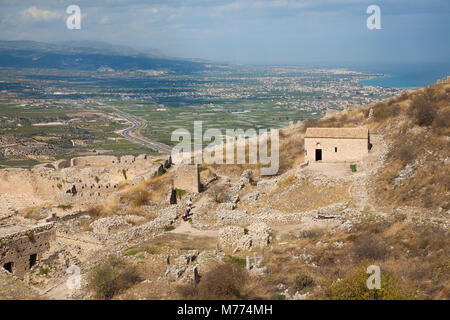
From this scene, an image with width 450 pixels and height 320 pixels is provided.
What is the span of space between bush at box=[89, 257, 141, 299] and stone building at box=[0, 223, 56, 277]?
15.7 ft

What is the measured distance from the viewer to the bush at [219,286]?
1091cm

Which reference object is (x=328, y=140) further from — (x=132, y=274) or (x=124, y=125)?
(x=124, y=125)

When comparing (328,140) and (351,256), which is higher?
(328,140)

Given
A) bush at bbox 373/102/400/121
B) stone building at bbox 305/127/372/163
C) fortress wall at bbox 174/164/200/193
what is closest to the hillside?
fortress wall at bbox 174/164/200/193

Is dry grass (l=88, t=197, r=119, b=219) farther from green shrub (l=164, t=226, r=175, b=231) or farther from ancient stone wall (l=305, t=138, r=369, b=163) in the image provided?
ancient stone wall (l=305, t=138, r=369, b=163)

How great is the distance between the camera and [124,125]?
10169cm

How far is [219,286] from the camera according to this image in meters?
11.1

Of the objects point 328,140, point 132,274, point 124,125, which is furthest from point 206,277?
point 124,125

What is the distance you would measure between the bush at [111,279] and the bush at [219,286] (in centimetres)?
166

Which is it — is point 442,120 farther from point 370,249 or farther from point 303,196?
point 370,249

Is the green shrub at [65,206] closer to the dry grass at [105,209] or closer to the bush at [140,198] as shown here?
the dry grass at [105,209]

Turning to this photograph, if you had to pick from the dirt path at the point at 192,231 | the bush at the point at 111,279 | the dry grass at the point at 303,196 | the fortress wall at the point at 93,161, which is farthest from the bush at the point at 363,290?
the fortress wall at the point at 93,161
